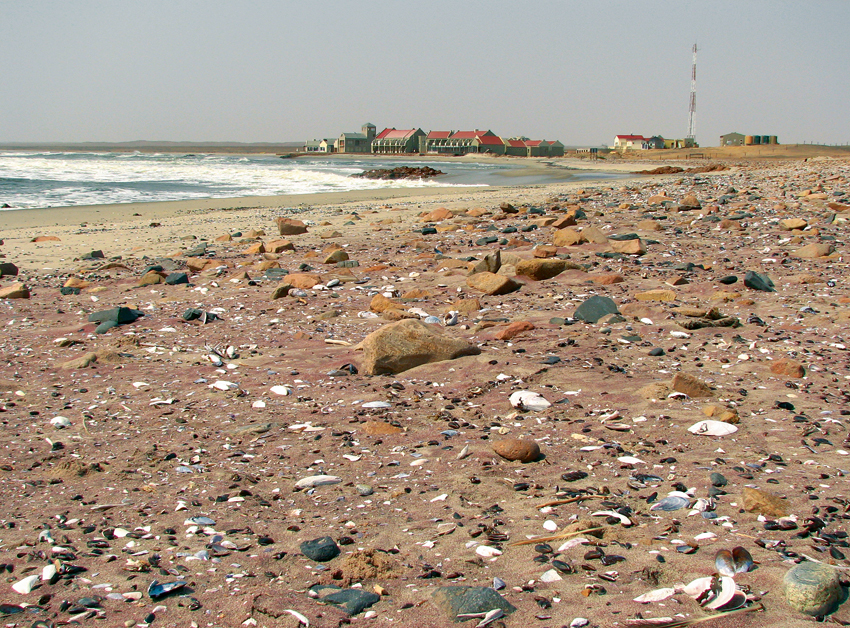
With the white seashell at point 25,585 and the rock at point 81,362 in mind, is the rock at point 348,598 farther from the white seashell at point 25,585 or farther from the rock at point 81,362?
the rock at point 81,362

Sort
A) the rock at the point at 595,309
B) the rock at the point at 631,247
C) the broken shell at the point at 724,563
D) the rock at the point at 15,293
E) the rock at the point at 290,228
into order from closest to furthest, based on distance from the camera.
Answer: the broken shell at the point at 724,563
the rock at the point at 595,309
the rock at the point at 15,293
the rock at the point at 631,247
the rock at the point at 290,228

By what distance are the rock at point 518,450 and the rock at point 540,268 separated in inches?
133

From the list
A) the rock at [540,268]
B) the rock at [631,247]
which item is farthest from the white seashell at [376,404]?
the rock at [631,247]

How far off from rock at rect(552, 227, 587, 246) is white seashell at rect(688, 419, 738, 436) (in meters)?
4.71

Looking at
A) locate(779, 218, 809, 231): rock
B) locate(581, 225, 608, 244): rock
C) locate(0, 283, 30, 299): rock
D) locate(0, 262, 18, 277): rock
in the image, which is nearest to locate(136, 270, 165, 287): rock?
locate(0, 283, 30, 299): rock

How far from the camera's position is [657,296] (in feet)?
17.7

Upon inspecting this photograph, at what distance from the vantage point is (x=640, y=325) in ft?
15.6

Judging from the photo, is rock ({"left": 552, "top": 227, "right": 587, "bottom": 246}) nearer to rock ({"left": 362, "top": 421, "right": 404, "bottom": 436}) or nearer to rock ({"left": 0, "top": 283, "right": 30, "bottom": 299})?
rock ({"left": 362, "top": 421, "right": 404, "bottom": 436})

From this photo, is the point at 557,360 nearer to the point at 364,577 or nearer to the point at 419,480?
the point at 419,480

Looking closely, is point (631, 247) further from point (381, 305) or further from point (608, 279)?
point (381, 305)

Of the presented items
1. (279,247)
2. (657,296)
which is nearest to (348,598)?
(657,296)

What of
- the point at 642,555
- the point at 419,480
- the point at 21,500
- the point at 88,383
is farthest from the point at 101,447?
the point at 642,555

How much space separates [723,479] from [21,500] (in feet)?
9.26

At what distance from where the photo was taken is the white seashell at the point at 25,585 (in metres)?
2.01
